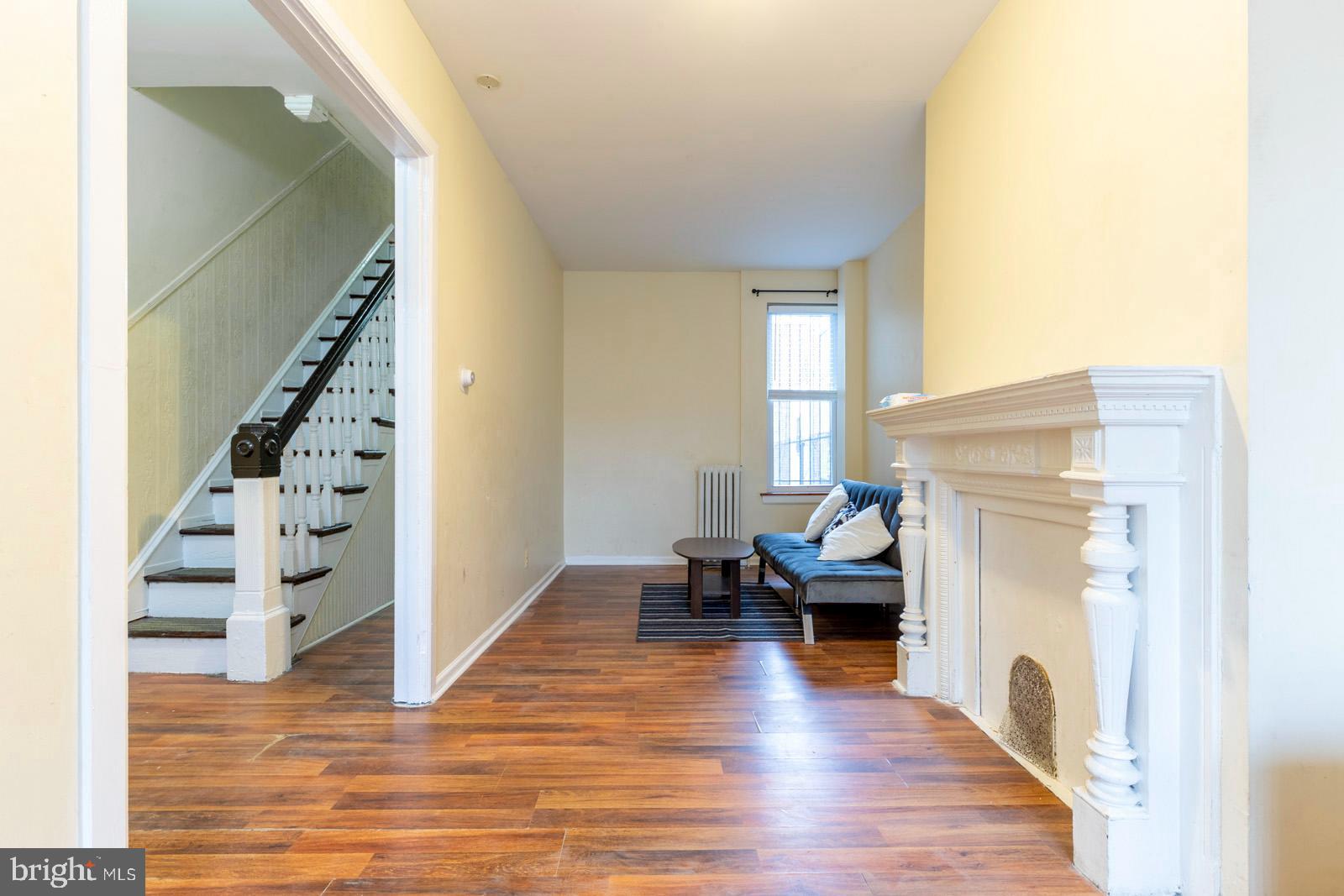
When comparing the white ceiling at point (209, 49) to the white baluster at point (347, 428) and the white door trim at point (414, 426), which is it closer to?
the white door trim at point (414, 426)

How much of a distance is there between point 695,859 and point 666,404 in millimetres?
4895

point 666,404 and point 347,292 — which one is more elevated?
point 347,292

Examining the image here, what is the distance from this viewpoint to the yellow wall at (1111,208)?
137cm

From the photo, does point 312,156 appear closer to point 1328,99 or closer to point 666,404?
point 666,404

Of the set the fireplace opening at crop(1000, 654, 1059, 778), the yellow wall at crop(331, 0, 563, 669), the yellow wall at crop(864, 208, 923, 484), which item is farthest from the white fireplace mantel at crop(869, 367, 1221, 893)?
the yellow wall at crop(864, 208, 923, 484)

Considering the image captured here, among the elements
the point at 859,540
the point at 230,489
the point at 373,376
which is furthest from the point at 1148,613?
the point at 373,376

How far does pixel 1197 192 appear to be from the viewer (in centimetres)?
145

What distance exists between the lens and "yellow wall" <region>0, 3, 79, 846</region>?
0.98m

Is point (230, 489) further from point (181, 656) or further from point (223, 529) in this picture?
point (181, 656)

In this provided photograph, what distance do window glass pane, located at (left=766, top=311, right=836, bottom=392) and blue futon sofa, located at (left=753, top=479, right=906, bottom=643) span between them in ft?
7.09

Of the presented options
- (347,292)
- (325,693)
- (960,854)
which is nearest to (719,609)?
(325,693)

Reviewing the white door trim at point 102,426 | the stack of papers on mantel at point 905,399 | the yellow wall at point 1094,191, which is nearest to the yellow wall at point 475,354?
the white door trim at point 102,426

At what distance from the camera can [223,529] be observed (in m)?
3.47

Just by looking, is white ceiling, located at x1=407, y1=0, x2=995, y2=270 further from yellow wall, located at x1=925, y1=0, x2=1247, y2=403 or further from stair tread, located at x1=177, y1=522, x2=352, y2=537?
stair tread, located at x1=177, y1=522, x2=352, y2=537
